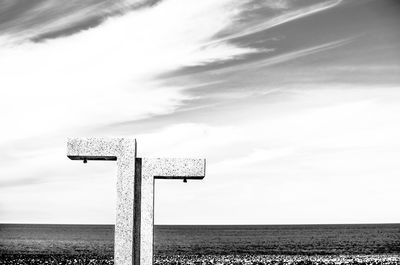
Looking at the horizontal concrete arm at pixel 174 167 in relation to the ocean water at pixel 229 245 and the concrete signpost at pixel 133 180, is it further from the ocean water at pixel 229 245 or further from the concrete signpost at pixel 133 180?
the ocean water at pixel 229 245

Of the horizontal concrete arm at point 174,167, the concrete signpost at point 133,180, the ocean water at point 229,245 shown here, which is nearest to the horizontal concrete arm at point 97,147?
the concrete signpost at point 133,180

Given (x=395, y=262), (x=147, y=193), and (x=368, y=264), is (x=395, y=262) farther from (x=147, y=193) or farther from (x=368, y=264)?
(x=147, y=193)

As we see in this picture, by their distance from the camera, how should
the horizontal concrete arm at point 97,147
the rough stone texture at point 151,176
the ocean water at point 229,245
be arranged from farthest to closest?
the ocean water at point 229,245 < the rough stone texture at point 151,176 < the horizontal concrete arm at point 97,147

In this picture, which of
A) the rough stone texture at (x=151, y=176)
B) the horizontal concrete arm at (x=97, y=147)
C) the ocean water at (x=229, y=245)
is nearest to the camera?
the horizontal concrete arm at (x=97, y=147)

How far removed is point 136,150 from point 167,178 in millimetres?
651

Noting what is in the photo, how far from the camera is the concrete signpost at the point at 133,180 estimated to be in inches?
300

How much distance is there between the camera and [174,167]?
785cm

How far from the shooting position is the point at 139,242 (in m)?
7.84

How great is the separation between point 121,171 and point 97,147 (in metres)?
0.50

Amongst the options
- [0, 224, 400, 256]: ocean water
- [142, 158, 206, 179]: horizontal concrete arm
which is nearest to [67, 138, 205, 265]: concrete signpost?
[142, 158, 206, 179]: horizontal concrete arm

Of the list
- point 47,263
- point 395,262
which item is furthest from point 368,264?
point 47,263

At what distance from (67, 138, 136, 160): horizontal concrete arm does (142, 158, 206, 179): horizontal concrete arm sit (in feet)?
1.18

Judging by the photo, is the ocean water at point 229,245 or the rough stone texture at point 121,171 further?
the ocean water at point 229,245

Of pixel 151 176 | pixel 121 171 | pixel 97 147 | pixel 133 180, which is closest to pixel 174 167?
pixel 151 176
